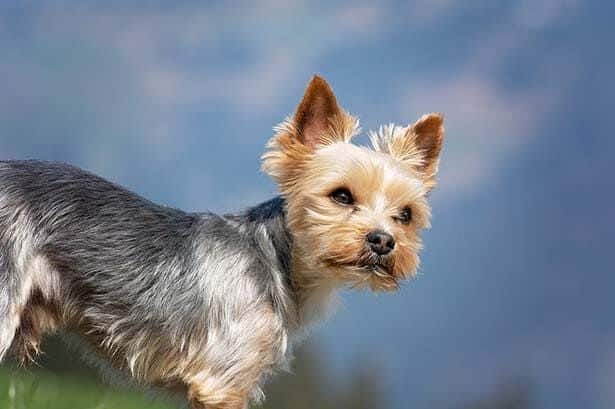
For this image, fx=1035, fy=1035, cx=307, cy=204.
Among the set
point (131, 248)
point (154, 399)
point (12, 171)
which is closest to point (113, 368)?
point (154, 399)

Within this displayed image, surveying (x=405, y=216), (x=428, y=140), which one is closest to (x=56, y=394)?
(x=405, y=216)

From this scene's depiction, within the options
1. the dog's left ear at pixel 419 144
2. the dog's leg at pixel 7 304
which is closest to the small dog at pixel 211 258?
the dog's leg at pixel 7 304

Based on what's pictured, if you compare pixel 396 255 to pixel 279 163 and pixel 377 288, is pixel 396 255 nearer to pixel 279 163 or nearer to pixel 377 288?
pixel 377 288

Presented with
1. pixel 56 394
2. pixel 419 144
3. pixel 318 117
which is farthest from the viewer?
pixel 56 394

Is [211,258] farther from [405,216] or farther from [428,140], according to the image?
[428,140]

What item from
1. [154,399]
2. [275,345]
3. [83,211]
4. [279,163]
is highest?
[279,163]

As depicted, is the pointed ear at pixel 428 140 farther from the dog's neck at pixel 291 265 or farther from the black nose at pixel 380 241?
the dog's neck at pixel 291 265
